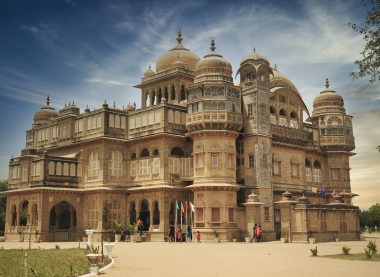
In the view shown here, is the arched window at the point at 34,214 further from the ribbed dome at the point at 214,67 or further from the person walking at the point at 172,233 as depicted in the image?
the ribbed dome at the point at 214,67

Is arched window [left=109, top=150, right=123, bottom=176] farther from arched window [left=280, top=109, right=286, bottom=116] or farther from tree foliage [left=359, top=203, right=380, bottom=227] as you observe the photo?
tree foliage [left=359, top=203, right=380, bottom=227]

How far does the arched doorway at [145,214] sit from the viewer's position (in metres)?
46.7

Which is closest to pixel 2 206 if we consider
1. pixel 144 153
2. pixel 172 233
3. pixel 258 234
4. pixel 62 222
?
pixel 62 222

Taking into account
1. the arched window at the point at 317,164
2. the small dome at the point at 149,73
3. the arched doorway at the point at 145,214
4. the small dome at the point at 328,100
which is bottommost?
the arched doorway at the point at 145,214

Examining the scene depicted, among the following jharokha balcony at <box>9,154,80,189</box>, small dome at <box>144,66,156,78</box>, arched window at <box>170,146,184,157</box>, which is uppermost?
small dome at <box>144,66,156,78</box>

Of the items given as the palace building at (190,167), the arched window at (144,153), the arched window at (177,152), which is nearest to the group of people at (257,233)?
the palace building at (190,167)

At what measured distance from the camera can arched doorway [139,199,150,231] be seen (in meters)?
46.7

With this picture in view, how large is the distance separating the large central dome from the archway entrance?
18.8 meters

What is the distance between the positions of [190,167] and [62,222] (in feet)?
51.6

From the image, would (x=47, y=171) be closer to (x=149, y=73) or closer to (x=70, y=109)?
(x=70, y=109)

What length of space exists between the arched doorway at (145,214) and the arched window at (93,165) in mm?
5299

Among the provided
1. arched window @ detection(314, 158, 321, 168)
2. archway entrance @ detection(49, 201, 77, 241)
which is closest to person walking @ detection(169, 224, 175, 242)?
archway entrance @ detection(49, 201, 77, 241)

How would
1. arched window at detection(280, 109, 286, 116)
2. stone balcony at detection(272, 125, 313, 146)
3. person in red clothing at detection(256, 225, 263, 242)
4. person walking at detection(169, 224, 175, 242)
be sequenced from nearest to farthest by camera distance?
person in red clothing at detection(256, 225, 263, 242), person walking at detection(169, 224, 175, 242), stone balcony at detection(272, 125, 313, 146), arched window at detection(280, 109, 286, 116)

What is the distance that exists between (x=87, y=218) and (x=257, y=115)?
18.9 m
